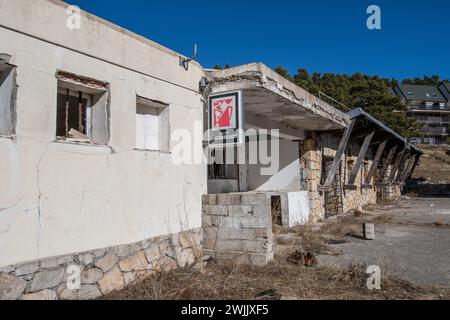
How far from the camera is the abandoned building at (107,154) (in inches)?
136

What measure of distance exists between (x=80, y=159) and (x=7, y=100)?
3.16ft

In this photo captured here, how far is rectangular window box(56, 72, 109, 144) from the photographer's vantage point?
4191 millimetres

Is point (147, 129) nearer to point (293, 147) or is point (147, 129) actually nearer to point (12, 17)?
point (12, 17)

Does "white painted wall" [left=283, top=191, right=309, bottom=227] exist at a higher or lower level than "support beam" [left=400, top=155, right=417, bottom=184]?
lower

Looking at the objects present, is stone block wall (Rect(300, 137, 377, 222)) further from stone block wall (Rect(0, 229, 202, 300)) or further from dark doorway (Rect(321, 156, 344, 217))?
stone block wall (Rect(0, 229, 202, 300))

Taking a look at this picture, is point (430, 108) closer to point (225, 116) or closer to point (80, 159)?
point (225, 116)

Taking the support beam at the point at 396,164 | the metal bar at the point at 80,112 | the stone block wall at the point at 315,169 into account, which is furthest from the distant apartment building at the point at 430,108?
the metal bar at the point at 80,112

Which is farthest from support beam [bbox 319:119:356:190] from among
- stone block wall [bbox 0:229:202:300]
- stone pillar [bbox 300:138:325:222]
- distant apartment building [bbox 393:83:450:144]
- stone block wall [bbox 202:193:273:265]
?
distant apartment building [bbox 393:83:450:144]

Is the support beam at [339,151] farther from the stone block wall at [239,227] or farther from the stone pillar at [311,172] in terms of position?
the stone block wall at [239,227]

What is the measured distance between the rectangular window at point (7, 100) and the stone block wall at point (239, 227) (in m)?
3.34

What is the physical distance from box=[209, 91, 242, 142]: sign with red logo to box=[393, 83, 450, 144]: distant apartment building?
6904 centimetres

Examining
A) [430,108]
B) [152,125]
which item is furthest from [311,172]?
[430,108]
